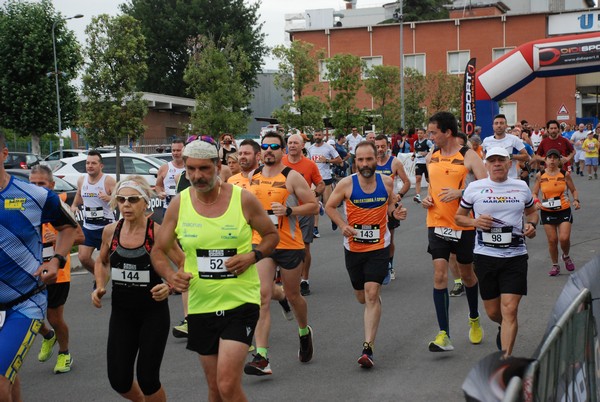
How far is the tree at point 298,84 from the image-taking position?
3312 cm

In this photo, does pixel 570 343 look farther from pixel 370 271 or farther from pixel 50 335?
pixel 50 335

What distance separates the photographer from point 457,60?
58.1 m

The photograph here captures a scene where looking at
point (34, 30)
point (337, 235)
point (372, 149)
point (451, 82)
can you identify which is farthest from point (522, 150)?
point (451, 82)

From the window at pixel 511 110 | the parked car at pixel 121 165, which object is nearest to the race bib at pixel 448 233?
the parked car at pixel 121 165

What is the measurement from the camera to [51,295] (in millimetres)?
7539

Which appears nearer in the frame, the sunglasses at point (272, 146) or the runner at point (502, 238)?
the runner at point (502, 238)

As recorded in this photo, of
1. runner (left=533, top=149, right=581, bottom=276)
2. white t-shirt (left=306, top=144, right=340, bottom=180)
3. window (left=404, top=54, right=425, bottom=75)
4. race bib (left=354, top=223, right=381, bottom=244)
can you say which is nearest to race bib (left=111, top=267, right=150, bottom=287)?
race bib (left=354, top=223, right=381, bottom=244)

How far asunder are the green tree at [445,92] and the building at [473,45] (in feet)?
19.1

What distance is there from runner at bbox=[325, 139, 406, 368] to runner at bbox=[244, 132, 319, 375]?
37cm

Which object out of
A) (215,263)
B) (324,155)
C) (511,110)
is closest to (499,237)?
(215,263)

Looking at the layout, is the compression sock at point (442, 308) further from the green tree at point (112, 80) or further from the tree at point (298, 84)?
the tree at point (298, 84)

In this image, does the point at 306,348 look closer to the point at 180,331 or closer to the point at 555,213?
the point at 180,331

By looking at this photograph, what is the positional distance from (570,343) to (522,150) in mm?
10506

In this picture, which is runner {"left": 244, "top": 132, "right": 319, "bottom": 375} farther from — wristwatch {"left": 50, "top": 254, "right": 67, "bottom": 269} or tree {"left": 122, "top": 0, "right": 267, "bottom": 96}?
tree {"left": 122, "top": 0, "right": 267, "bottom": 96}
